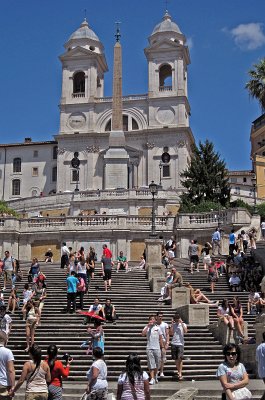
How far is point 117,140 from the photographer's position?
73.2m

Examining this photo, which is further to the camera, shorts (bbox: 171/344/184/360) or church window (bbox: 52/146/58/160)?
church window (bbox: 52/146/58/160)

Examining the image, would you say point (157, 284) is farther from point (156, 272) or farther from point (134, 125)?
point (134, 125)

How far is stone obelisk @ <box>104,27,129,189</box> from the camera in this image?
7225 centimetres

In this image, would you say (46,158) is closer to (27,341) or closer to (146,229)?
(146,229)

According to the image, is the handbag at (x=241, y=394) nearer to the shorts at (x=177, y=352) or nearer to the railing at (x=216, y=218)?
the shorts at (x=177, y=352)

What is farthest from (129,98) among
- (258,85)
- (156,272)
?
(156,272)

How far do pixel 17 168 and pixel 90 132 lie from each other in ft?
46.7

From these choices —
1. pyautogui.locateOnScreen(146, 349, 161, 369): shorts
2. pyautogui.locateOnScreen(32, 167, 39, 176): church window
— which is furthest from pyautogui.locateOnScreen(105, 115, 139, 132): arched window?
pyautogui.locateOnScreen(146, 349, 161, 369): shorts

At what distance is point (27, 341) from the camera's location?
60.4 feet

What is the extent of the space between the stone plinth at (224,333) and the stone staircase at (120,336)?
0.18 metres

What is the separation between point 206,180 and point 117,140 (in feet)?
50.6

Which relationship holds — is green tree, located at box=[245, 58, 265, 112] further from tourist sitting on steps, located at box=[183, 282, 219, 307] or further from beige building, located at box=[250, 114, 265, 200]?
beige building, located at box=[250, 114, 265, 200]

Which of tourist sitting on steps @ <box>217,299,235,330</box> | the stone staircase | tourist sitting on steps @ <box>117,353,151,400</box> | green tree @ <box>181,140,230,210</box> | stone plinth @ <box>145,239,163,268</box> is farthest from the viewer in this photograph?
green tree @ <box>181,140,230,210</box>

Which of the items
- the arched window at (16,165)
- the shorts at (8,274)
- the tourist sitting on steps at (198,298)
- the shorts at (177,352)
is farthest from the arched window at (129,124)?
the shorts at (177,352)
